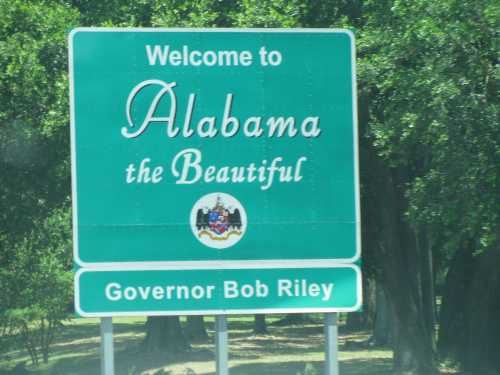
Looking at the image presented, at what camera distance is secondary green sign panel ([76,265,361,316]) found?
26.3 ft

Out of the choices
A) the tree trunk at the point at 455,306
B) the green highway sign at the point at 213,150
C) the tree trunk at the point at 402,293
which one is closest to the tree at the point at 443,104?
the green highway sign at the point at 213,150

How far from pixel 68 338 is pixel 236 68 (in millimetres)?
36318

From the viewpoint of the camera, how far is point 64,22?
53.1 feet

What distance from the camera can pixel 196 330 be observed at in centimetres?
3619

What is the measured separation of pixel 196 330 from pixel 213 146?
28482 mm

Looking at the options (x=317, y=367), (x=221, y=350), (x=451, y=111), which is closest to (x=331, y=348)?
(x=221, y=350)

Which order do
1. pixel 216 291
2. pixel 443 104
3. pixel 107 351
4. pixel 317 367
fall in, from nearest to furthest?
pixel 107 351 → pixel 216 291 → pixel 443 104 → pixel 317 367

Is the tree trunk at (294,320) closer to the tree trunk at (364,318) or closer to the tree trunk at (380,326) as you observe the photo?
the tree trunk at (364,318)

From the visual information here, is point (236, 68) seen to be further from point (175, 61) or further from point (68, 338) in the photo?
point (68, 338)

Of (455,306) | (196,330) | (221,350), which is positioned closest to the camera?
(221,350)

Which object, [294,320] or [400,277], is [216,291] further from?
[294,320]

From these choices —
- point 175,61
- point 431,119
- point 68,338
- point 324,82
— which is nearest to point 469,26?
point 431,119

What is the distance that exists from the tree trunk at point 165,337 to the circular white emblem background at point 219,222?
2022 centimetres

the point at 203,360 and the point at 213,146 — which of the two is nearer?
the point at 213,146
